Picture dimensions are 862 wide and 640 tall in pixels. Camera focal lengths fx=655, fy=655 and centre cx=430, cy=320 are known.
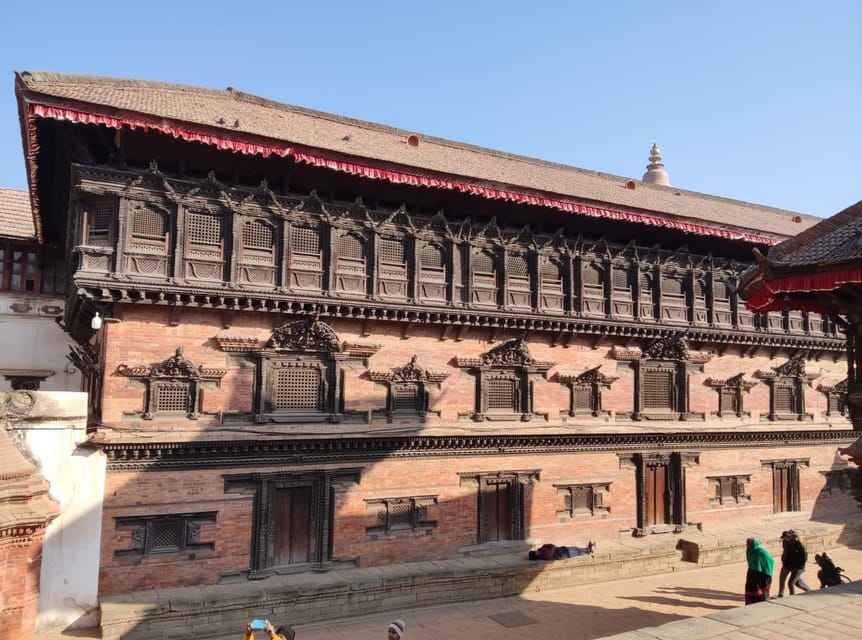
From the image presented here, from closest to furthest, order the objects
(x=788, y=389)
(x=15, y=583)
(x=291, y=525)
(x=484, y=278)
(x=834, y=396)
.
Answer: (x=15, y=583) < (x=291, y=525) < (x=484, y=278) < (x=788, y=389) < (x=834, y=396)

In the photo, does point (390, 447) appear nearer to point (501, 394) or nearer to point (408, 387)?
point (408, 387)

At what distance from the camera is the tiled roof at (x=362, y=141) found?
48.0 feet

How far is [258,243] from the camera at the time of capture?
15930mm

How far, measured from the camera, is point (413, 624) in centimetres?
1452

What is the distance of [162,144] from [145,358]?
16.1 ft

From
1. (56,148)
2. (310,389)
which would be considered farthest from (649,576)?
(56,148)

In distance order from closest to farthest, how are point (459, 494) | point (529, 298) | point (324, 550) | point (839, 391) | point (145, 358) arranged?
point (145, 358) < point (324, 550) < point (459, 494) < point (529, 298) < point (839, 391)

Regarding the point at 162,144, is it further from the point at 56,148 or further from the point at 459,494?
the point at 459,494

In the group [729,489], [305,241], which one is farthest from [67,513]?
[729,489]

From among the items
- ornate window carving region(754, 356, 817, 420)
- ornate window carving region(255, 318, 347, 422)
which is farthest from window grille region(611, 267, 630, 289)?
ornate window carving region(255, 318, 347, 422)

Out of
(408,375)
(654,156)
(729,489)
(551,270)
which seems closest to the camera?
(408,375)

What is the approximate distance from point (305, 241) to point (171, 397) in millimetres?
4896

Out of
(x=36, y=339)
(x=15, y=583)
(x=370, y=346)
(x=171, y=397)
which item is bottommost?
(x=15, y=583)

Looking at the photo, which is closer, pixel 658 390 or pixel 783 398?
pixel 658 390
